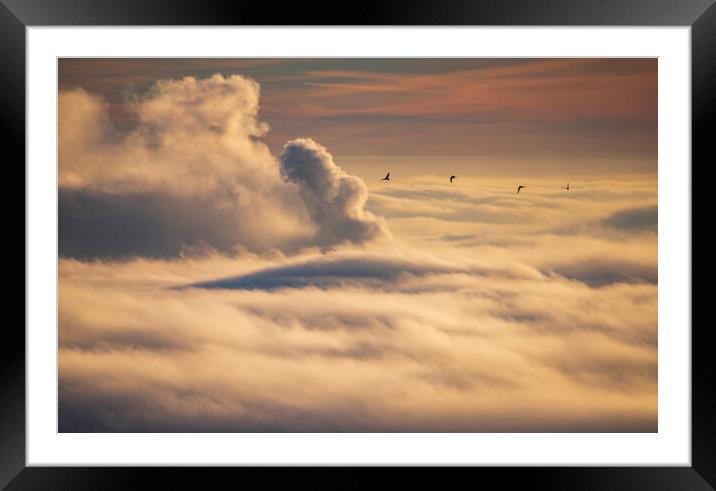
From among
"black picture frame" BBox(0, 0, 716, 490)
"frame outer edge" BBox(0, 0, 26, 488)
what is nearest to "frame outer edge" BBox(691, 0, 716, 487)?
"black picture frame" BBox(0, 0, 716, 490)

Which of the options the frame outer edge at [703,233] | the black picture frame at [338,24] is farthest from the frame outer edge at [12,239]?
the frame outer edge at [703,233]

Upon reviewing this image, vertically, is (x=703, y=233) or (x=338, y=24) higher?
(x=338, y=24)

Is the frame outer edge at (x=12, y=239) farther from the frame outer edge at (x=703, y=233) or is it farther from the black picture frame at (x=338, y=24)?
the frame outer edge at (x=703, y=233)

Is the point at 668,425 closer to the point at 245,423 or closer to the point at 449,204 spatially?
the point at 449,204

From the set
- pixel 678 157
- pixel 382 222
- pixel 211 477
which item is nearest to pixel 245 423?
pixel 211 477

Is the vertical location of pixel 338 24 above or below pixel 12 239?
above

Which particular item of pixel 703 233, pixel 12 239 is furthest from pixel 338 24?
pixel 703 233

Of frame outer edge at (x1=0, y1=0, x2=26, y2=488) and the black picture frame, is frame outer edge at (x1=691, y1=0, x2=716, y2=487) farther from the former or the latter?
frame outer edge at (x1=0, y1=0, x2=26, y2=488)

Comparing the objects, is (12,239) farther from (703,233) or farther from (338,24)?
(703,233)
